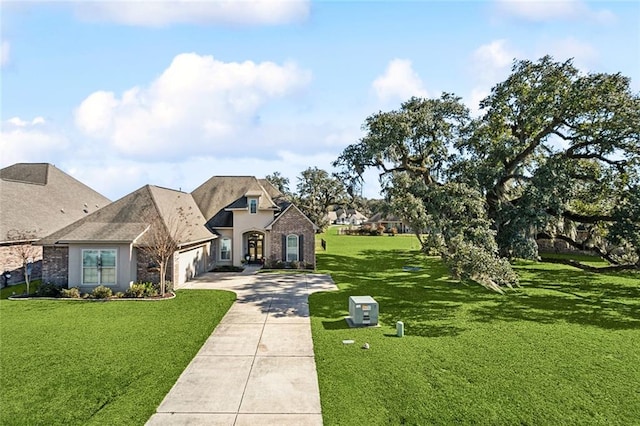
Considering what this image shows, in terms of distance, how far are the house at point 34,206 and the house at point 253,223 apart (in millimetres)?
8145

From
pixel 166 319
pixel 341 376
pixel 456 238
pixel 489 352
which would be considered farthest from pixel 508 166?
pixel 166 319

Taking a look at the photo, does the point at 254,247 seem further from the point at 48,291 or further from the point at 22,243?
the point at 22,243

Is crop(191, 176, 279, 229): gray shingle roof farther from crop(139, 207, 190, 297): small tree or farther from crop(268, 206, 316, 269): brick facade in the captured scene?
crop(139, 207, 190, 297): small tree

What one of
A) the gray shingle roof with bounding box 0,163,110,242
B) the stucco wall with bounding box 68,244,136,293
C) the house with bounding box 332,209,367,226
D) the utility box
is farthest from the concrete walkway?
the house with bounding box 332,209,367,226

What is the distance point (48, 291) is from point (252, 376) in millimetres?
13331

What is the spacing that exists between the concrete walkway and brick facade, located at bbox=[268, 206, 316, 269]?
33.2 ft

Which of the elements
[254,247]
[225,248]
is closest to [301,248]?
[254,247]

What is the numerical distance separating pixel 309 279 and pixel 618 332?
14.2m

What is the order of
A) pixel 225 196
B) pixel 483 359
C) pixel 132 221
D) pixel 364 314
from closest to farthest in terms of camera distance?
1. pixel 483 359
2. pixel 364 314
3. pixel 132 221
4. pixel 225 196

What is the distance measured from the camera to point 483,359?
9.98 metres

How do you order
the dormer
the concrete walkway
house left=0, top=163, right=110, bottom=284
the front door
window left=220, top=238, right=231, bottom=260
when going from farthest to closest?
the front door, window left=220, top=238, right=231, bottom=260, the dormer, house left=0, top=163, right=110, bottom=284, the concrete walkway

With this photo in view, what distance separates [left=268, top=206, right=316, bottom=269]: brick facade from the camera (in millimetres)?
25562

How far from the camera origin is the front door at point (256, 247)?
1105 inches

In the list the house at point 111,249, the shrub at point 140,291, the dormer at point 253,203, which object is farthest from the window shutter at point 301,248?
the shrub at point 140,291
